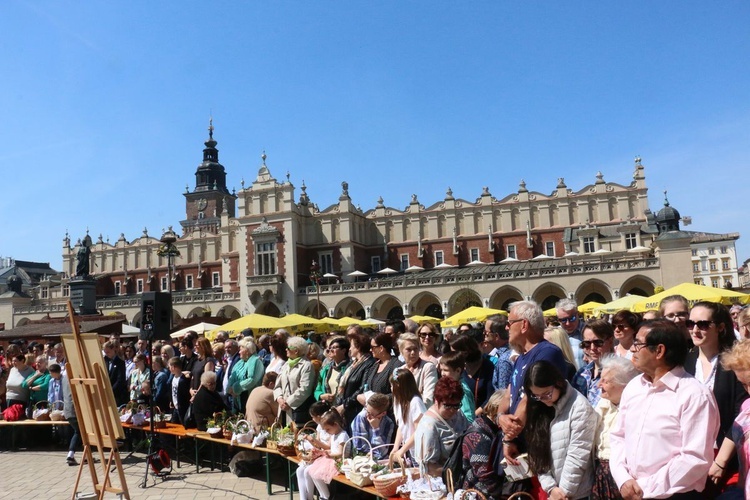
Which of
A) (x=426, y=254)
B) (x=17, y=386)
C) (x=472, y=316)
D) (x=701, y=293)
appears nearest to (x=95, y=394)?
(x=17, y=386)

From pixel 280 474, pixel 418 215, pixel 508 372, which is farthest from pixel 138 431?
pixel 418 215

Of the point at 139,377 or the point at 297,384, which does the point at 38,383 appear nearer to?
the point at 139,377

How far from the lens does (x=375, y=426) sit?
228 inches

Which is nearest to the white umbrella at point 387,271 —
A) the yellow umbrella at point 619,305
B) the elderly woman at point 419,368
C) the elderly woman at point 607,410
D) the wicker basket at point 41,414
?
the yellow umbrella at point 619,305

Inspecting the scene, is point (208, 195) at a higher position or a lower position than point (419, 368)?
higher

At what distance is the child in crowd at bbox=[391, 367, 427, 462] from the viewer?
5207 mm

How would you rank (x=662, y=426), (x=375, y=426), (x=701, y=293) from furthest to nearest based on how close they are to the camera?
(x=701, y=293), (x=375, y=426), (x=662, y=426)

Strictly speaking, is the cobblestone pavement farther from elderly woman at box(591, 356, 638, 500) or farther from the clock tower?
the clock tower

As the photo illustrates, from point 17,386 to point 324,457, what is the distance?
8121mm

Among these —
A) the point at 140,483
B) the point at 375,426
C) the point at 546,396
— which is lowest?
the point at 140,483

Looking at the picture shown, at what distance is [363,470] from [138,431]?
696 cm

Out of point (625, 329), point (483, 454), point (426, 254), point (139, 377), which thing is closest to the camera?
point (483, 454)

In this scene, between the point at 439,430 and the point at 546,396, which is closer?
the point at 546,396

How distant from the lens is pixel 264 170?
47844 millimetres
